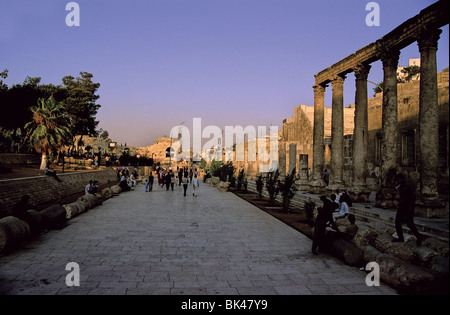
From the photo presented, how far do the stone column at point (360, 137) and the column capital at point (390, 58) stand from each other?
1934 mm

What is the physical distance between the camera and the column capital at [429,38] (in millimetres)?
10602

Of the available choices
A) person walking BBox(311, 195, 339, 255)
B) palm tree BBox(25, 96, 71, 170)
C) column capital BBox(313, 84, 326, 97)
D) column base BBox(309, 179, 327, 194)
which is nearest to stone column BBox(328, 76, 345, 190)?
column capital BBox(313, 84, 326, 97)

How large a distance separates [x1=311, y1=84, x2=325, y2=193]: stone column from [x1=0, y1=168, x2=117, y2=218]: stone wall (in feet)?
46.4

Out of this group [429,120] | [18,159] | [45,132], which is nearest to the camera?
[429,120]

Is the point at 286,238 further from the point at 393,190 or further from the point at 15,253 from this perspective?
the point at 15,253

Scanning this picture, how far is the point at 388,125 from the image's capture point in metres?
12.9

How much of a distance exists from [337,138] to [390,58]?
16.3 feet

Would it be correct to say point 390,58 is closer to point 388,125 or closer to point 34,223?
point 388,125

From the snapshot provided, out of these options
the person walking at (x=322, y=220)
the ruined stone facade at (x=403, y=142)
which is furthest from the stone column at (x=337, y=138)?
the person walking at (x=322, y=220)

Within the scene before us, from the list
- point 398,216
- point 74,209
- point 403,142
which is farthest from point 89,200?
point 403,142

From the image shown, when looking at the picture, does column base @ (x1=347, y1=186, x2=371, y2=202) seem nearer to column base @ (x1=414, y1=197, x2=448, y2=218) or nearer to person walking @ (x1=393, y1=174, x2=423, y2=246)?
column base @ (x1=414, y1=197, x2=448, y2=218)

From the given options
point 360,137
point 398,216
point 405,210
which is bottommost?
point 398,216

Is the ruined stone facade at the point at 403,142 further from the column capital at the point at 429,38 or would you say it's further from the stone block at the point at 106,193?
the stone block at the point at 106,193

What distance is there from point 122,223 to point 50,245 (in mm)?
3306
